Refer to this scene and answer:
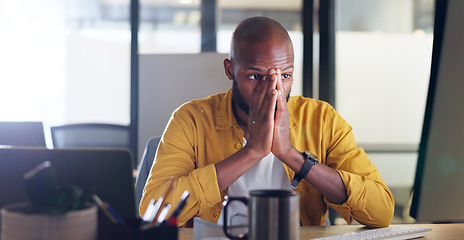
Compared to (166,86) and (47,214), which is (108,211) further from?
(166,86)

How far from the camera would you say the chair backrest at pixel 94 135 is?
341 cm

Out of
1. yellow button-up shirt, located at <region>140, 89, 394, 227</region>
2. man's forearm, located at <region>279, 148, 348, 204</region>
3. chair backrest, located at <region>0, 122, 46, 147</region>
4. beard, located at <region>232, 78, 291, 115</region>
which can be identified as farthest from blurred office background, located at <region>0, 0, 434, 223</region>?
chair backrest, located at <region>0, 122, 46, 147</region>

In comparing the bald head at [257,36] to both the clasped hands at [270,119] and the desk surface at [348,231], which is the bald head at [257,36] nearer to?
the clasped hands at [270,119]

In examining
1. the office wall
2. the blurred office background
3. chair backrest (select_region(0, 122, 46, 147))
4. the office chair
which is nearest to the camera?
chair backrest (select_region(0, 122, 46, 147))

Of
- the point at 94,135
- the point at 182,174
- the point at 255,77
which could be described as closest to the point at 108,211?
the point at 182,174

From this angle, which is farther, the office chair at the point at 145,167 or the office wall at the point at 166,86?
the office wall at the point at 166,86

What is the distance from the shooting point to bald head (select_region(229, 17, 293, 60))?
1453 millimetres

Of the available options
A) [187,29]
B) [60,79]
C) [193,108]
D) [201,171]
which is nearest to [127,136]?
[60,79]

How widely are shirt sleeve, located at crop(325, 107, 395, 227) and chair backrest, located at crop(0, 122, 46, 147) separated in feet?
2.62

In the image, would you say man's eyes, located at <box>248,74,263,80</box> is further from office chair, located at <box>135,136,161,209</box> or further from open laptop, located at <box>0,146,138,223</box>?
open laptop, located at <box>0,146,138,223</box>

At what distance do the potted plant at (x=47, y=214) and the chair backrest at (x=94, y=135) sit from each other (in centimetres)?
281

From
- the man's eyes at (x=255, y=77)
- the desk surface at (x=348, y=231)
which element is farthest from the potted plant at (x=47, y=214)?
the man's eyes at (x=255, y=77)

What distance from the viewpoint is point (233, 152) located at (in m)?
1.53

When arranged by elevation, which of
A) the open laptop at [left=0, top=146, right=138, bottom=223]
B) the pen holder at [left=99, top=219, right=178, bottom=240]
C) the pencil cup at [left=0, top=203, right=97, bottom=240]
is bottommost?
the pen holder at [left=99, top=219, right=178, bottom=240]
